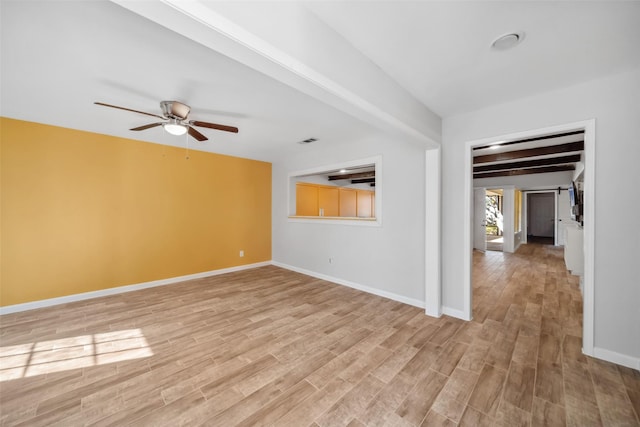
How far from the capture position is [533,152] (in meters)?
4.33

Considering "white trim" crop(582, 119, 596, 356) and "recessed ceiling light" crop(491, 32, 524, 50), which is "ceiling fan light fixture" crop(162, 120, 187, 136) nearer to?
"recessed ceiling light" crop(491, 32, 524, 50)

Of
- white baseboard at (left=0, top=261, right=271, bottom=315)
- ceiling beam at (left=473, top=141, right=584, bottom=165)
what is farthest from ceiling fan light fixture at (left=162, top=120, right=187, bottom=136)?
ceiling beam at (left=473, top=141, right=584, bottom=165)

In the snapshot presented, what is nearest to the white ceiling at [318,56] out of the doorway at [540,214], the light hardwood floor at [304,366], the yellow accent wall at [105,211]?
the yellow accent wall at [105,211]

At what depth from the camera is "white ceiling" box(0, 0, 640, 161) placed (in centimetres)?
138

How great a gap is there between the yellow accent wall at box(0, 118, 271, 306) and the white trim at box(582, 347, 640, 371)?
17.5 ft

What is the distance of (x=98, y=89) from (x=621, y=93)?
189 inches

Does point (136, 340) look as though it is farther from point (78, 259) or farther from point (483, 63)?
point (483, 63)

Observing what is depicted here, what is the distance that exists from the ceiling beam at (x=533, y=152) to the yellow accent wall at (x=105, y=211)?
16.9 ft

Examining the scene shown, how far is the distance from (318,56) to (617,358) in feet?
11.3

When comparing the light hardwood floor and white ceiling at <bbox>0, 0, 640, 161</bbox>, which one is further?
the light hardwood floor

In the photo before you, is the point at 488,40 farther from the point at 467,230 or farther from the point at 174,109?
the point at 174,109

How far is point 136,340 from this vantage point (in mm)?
2447

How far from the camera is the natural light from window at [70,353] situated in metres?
2.01

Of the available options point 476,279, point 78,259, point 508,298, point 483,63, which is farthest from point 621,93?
point 78,259
